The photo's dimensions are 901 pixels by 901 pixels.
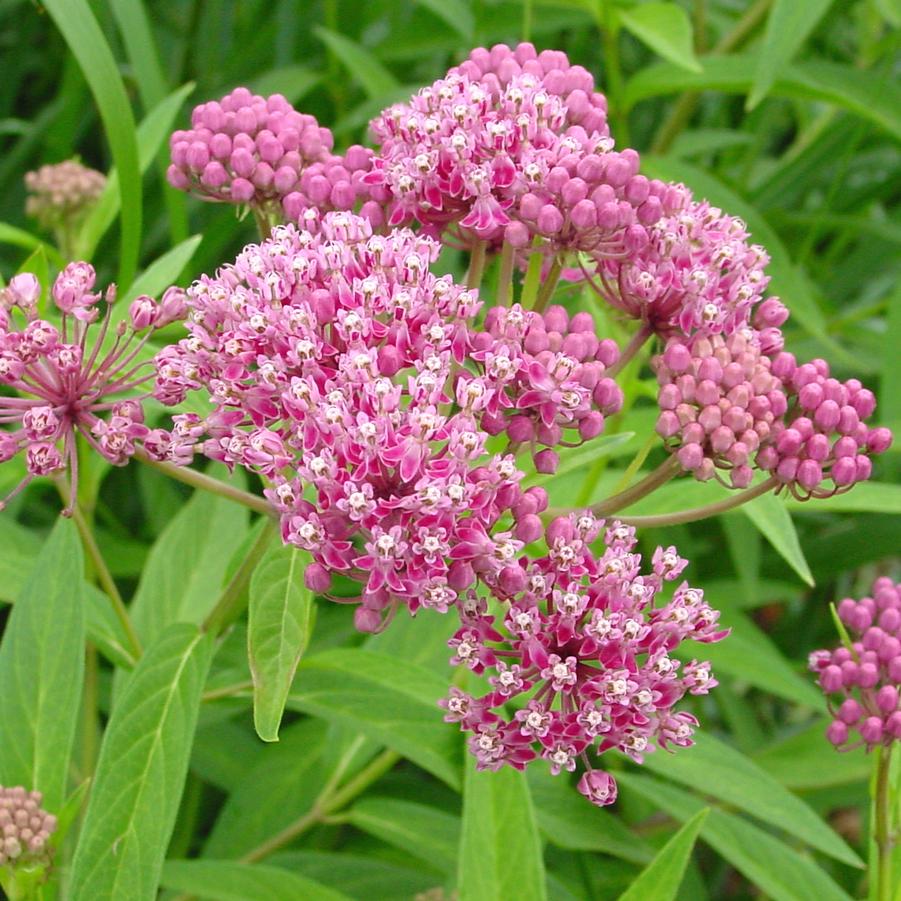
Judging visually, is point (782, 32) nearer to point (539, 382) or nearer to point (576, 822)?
point (539, 382)

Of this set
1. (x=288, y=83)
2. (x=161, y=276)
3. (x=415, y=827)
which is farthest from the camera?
(x=288, y=83)

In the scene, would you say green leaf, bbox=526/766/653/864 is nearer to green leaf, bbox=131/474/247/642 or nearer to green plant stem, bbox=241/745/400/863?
green plant stem, bbox=241/745/400/863

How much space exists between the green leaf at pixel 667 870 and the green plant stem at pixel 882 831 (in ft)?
1.41

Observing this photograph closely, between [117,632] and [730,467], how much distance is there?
4.48 ft

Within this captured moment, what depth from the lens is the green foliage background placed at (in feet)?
7.51

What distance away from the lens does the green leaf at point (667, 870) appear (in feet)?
7.20

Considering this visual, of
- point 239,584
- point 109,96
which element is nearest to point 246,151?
point 109,96

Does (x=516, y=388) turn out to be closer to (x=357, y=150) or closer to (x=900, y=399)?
(x=357, y=150)

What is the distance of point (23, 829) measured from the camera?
215cm

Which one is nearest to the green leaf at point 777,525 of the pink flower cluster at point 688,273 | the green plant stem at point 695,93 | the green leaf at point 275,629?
the pink flower cluster at point 688,273

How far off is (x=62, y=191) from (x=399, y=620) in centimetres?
148

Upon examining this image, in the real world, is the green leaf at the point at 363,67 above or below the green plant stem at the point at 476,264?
above

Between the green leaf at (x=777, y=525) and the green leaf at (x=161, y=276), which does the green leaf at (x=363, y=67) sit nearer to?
the green leaf at (x=161, y=276)

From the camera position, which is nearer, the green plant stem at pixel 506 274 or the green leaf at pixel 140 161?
the green plant stem at pixel 506 274
